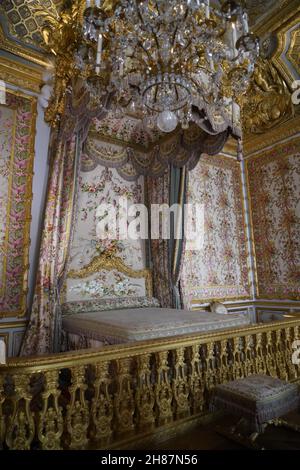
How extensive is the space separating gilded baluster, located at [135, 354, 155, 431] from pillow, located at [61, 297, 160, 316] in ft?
6.66

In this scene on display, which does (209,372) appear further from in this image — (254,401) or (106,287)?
(106,287)

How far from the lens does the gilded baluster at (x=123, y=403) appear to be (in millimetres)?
1824

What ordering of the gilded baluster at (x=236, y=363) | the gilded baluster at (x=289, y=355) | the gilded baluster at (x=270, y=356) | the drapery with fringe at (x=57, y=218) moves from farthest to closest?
the drapery with fringe at (x=57, y=218) → the gilded baluster at (x=289, y=355) → the gilded baluster at (x=270, y=356) → the gilded baluster at (x=236, y=363)

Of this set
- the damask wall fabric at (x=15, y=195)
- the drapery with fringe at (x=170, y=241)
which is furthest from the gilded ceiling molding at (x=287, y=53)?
the damask wall fabric at (x=15, y=195)

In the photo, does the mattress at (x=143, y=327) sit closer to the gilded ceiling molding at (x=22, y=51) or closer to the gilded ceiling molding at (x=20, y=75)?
the gilded ceiling molding at (x=20, y=75)

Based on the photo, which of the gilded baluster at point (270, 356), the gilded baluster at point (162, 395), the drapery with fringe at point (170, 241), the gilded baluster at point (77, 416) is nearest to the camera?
the gilded baluster at point (77, 416)

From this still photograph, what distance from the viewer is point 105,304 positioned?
13.4ft

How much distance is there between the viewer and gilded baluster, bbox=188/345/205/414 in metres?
2.19

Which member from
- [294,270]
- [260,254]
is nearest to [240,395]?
[294,270]

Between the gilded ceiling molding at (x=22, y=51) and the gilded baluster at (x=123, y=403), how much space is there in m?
3.62

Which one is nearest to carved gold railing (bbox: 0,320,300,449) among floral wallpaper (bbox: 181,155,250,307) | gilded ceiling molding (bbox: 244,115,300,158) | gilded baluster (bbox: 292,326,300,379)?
gilded baluster (bbox: 292,326,300,379)

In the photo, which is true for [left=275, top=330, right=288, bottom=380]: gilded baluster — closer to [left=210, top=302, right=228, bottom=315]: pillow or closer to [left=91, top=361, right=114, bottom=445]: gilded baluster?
[left=91, top=361, right=114, bottom=445]: gilded baluster

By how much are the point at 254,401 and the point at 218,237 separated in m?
3.77

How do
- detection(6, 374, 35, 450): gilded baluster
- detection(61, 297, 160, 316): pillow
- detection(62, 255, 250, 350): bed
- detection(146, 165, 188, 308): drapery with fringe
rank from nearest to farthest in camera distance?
detection(6, 374, 35, 450): gilded baluster < detection(62, 255, 250, 350): bed < detection(61, 297, 160, 316): pillow < detection(146, 165, 188, 308): drapery with fringe
